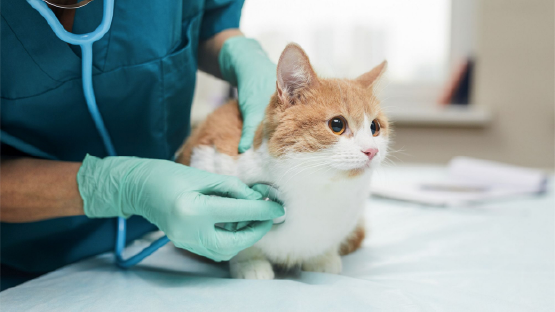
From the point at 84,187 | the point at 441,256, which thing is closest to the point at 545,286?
the point at 441,256

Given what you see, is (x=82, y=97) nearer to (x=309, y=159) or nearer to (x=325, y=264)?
(x=309, y=159)

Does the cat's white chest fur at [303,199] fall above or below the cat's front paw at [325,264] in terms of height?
above

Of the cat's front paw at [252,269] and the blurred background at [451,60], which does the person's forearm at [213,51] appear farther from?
the blurred background at [451,60]

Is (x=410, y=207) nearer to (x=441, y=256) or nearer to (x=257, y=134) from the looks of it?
(x=441, y=256)

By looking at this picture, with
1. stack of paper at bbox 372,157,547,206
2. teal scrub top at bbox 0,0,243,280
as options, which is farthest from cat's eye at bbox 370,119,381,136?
stack of paper at bbox 372,157,547,206

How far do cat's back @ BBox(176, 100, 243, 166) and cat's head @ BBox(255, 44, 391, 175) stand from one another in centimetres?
10

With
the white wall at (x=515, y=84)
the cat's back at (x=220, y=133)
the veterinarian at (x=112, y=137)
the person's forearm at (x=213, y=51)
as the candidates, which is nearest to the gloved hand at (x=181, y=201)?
the veterinarian at (x=112, y=137)

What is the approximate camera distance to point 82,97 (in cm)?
86

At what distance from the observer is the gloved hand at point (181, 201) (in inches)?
27.3

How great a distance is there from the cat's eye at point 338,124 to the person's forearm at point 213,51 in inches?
19.9

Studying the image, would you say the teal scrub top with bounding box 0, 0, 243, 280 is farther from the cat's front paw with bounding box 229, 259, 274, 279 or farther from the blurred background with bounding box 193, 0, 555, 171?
the blurred background with bounding box 193, 0, 555, 171

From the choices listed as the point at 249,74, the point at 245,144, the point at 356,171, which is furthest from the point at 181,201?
the point at 249,74

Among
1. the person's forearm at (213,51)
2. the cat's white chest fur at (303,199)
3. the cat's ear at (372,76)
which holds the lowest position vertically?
the cat's white chest fur at (303,199)

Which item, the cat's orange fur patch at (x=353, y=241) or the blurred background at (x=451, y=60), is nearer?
the cat's orange fur patch at (x=353, y=241)
